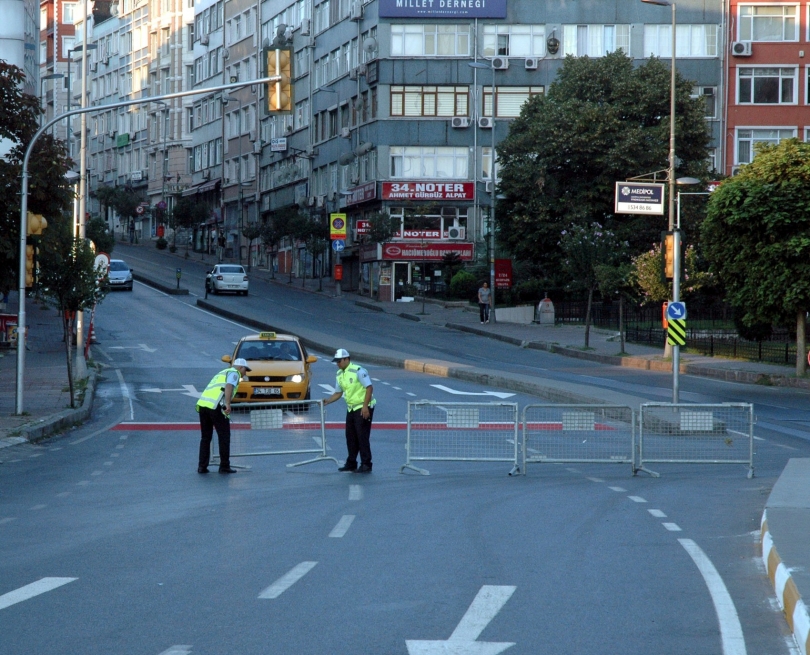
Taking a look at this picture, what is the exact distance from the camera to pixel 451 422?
17.5 meters

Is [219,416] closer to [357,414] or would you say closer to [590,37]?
[357,414]

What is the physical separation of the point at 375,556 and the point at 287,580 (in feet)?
4.19

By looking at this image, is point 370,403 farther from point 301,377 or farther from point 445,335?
point 445,335

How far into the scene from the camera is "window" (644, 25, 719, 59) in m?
70.8

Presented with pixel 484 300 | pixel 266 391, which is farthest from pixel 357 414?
pixel 484 300

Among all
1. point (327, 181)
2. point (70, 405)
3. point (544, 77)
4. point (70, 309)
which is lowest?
point (70, 405)

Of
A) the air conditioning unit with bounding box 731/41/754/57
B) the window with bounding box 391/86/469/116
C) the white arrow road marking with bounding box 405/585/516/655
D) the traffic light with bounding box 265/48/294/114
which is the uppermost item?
the air conditioning unit with bounding box 731/41/754/57

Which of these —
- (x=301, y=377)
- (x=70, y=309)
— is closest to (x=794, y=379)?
(x=301, y=377)

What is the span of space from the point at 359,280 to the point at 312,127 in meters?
14.5

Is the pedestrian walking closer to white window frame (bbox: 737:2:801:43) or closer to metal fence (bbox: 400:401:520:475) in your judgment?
white window frame (bbox: 737:2:801:43)

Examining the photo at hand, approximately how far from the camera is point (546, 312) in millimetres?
57188

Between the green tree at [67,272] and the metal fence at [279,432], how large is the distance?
36.2 feet

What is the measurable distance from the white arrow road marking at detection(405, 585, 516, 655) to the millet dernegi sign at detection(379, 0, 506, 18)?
2560 inches

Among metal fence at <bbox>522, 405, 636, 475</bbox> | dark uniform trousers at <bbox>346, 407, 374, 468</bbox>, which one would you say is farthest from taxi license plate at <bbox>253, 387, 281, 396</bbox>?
metal fence at <bbox>522, 405, 636, 475</bbox>
